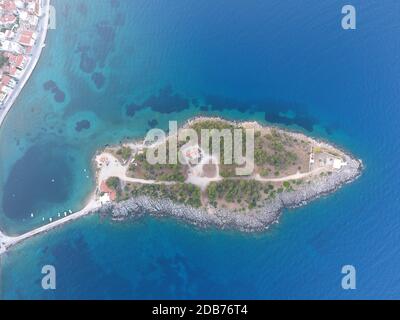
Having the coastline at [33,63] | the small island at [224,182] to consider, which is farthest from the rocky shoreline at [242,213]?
the coastline at [33,63]

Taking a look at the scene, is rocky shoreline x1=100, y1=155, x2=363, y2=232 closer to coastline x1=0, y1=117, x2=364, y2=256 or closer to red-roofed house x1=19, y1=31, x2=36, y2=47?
coastline x1=0, y1=117, x2=364, y2=256

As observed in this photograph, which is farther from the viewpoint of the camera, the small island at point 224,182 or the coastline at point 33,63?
the coastline at point 33,63

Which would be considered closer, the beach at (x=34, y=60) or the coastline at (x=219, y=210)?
the coastline at (x=219, y=210)

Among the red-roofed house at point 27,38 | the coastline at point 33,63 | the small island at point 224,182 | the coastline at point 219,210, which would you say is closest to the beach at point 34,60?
the coastline at point 33,63

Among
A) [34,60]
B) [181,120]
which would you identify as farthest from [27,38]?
[181,120]

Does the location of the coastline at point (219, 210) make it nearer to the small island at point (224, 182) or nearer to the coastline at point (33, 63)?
the small island at point (224, 182)

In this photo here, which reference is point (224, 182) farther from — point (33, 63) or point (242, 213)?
point (33, 63)

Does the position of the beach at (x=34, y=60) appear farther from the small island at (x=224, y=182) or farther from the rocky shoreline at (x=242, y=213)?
the rocky shoreline at (x=242, y=213)

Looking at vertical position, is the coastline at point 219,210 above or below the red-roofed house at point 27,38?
below

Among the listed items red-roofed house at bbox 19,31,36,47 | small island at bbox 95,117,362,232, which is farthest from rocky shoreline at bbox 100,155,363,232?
red-roofed house at bbox 19,31,36,47
